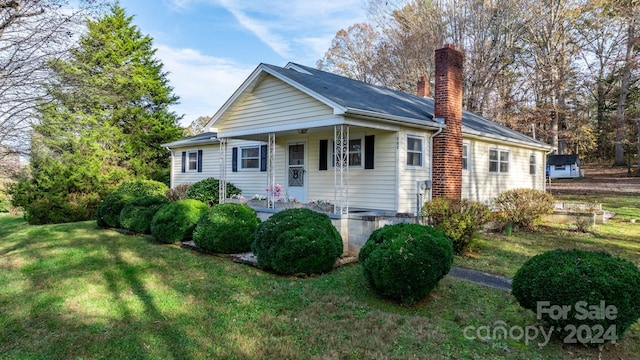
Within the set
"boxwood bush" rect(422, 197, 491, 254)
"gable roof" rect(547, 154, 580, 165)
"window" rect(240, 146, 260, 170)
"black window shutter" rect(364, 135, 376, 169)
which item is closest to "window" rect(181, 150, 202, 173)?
"window" rect(240, 146, 260, 170)

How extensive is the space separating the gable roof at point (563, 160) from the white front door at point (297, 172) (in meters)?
31.9

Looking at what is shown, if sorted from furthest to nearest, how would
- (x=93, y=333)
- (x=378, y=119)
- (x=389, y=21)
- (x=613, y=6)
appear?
(x=389, y=21) < (x=613, y=6) < (x=378, y=119) < (x=93, y=333)

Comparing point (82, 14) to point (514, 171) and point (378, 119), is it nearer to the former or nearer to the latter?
point (378, 119)

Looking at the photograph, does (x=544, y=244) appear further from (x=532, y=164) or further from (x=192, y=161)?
(x=192, y=161)

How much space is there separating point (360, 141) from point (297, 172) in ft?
9.05

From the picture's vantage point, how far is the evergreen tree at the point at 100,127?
780 cm

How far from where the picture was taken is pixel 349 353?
3762 millimetres

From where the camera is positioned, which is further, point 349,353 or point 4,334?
point 4,334

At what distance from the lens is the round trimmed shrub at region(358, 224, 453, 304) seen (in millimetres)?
4898

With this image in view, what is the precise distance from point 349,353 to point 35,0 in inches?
285

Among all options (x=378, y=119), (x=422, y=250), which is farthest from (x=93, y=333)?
(x=378, y=119)

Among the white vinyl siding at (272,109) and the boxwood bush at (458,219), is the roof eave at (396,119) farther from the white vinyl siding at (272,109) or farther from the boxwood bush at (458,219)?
the boxwood bush at (458,219)

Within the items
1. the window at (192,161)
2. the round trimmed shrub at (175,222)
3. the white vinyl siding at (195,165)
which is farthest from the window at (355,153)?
the window at (192,161)

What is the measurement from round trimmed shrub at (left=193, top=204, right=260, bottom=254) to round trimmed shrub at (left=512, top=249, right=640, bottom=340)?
5.95 metres
